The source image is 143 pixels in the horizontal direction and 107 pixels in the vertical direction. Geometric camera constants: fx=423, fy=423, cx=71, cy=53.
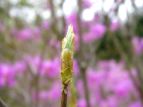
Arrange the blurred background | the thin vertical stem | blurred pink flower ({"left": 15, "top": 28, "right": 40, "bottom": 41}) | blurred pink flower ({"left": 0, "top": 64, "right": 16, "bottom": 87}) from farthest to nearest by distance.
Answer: blurred pink flower ({"left": 15, "top": 28, "right": 40, "bottom": 41}), blurred pink flower ({"left": 0, "top": 64, "right": 16, "bottom": 87}), the blurred background, the thin vertical stem

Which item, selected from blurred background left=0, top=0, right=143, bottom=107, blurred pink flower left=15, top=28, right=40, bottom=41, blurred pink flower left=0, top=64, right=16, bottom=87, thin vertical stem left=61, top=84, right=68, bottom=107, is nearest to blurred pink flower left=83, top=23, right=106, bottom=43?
blurred background left=0, top=0, right=143, bottom=107

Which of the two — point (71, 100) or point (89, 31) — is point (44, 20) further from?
point (71, 100)

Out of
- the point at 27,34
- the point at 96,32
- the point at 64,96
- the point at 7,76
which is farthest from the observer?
the point at 27,34

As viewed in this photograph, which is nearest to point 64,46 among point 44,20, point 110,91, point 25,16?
point 44,20

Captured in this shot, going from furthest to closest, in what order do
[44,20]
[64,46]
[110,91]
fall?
[110,91], [44,20], [64,46]

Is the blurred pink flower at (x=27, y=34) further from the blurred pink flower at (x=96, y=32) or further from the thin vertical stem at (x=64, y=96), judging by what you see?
the thin vertical stem at (x=64, y=96)

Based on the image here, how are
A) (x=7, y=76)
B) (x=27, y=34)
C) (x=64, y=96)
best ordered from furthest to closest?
(x=27, y=34) → (x=7, y=76) → (x=64, y=96)

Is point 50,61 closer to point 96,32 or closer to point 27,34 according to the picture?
point 96,32

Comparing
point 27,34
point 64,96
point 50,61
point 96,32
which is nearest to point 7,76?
point 50,61

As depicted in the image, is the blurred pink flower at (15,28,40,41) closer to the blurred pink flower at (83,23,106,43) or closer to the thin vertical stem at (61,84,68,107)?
the blurred pink flower at (83,23,106,43)

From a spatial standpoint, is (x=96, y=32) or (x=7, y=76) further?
(x=96, y=32)

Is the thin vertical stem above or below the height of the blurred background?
above
